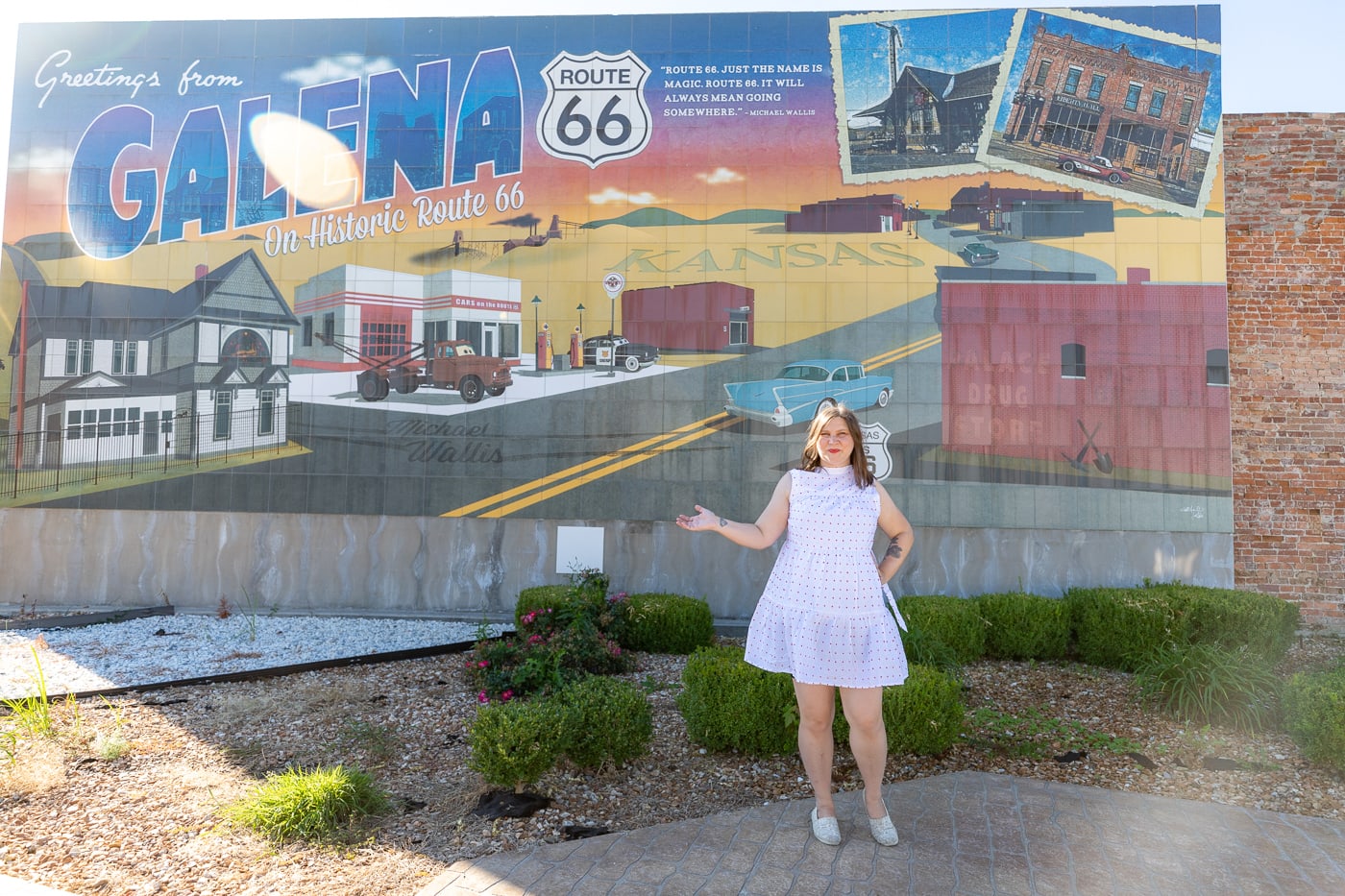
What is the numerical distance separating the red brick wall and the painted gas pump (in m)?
7.81

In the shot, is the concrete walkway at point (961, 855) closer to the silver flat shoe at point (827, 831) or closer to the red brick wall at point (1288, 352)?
the silver flat shoe at point (827, 831)

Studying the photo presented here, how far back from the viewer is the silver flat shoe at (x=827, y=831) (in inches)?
121

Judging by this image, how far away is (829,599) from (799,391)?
18.5 feet

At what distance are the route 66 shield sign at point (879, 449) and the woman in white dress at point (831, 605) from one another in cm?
530

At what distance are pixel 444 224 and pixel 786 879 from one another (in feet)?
26.4

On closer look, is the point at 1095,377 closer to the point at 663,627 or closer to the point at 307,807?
the point at 663,627

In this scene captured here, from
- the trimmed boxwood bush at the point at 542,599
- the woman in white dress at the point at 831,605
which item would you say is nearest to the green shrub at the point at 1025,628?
the trimmed boxwood bush at the point at 542,599

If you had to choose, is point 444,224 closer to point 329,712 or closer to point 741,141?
point 741,141

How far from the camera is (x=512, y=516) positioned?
8.57 meters

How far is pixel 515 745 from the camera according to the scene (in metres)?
3.44

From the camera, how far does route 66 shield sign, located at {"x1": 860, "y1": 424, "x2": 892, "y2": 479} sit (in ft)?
27.4

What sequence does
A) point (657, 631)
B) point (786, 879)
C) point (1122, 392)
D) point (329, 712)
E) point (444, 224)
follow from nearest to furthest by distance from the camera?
point (786, 879), point (329, 712), point (657, 631), point (1122, 392), point (444, 224)

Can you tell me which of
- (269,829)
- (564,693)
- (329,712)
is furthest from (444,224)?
(269,829)
